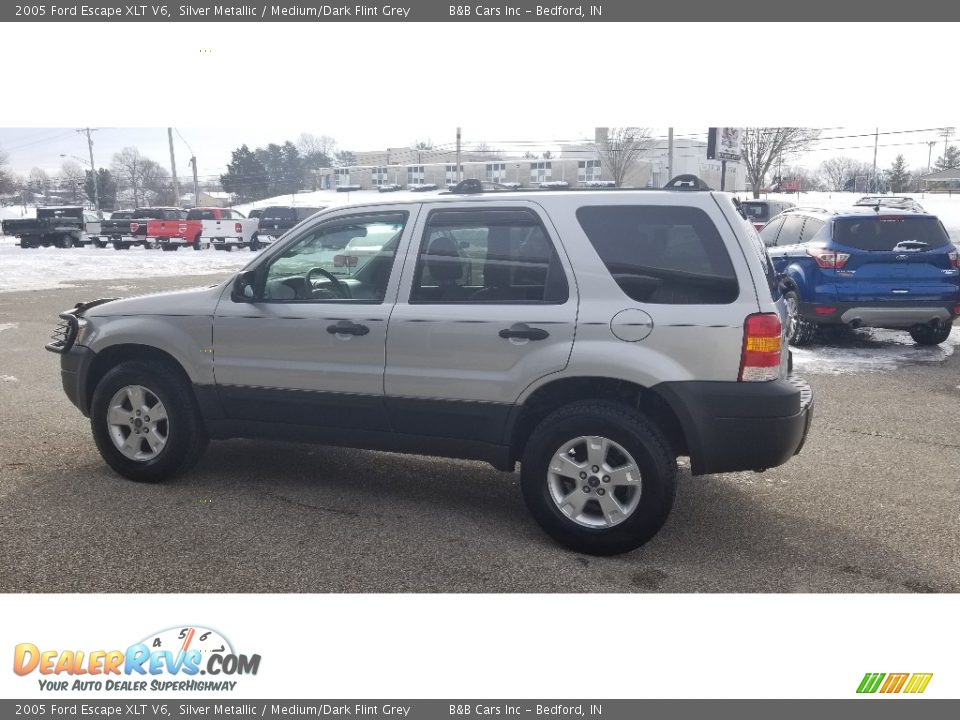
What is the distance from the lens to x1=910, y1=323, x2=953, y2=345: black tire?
33.3 ft

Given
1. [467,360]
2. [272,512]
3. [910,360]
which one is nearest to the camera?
[467,360]

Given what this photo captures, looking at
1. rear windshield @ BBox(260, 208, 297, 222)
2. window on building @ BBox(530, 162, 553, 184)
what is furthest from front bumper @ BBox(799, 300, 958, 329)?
rear windshield @ BBox(260, 208, 297, 222)

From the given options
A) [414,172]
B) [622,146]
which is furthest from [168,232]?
[414,172]

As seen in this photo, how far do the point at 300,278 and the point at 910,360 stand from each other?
750cm

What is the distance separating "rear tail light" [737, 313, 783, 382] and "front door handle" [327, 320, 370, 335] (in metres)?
2.02

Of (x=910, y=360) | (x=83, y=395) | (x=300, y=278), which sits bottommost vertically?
(x=910, y=360)

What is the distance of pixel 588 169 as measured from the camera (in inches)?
1088

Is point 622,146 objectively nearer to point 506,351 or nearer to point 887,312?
point 887,312

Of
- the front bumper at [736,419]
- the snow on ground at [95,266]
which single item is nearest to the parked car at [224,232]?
the snow on ground at [95,266]

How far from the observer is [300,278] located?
16.1 feet

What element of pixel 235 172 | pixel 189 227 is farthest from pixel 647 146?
pixel 235 172

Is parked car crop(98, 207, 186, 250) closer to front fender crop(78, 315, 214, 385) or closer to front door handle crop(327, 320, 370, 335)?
front fender crop(78, 315, 214, 385)

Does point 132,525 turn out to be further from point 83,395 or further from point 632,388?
point 632,388

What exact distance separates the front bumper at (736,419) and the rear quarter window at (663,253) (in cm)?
44
